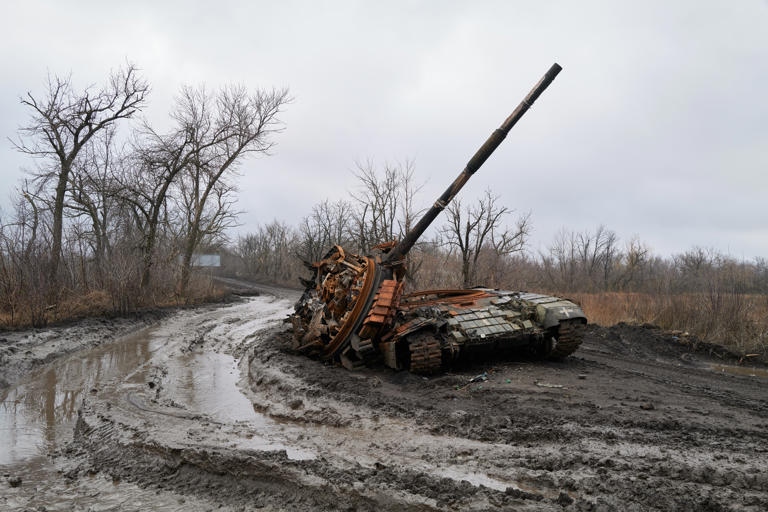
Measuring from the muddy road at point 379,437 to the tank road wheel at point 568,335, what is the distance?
0.37 meters

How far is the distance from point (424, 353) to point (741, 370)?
7.21m

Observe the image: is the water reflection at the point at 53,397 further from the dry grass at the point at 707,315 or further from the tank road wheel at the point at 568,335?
the dry grass at the point at 707,315

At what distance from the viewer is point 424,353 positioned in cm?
741

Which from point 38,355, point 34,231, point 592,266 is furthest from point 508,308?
point 592,266

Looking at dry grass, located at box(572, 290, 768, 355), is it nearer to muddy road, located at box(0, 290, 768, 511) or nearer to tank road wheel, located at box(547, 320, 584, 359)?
muddy road, located at box(0, 290, 768, 511)

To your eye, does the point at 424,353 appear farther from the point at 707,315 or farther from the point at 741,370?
the point at 707,315

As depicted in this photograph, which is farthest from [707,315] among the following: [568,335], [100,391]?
[100,391]

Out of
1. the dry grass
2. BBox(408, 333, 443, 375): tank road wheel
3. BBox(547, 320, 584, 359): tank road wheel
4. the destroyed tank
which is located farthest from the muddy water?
the dry grass

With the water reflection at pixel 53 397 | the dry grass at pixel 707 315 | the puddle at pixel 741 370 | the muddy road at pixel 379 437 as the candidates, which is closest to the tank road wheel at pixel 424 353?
the muddy road at pixel 379 437

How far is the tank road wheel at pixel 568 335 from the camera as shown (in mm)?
8398

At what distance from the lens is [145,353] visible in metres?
11.1

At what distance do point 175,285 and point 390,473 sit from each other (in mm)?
22287

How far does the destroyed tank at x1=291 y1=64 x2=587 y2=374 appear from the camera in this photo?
7699mm

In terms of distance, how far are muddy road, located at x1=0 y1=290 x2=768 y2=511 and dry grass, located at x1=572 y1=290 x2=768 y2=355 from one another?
9.24ft
